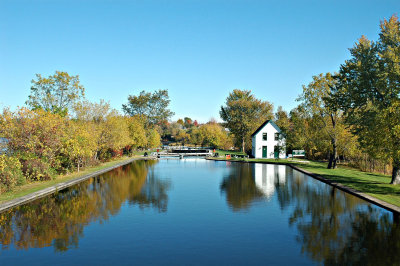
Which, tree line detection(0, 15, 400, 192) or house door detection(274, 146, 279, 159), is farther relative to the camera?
house door detection(274, 146, 279, 159)

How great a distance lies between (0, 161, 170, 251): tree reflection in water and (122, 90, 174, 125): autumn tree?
2421 inches

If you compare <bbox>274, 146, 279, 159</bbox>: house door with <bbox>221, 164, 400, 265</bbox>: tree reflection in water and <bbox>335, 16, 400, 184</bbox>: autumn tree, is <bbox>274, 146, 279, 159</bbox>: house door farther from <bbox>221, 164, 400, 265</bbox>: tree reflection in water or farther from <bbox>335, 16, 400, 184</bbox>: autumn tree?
<bbox>221, 164, 400, 265</bbox>: tree reflection in water

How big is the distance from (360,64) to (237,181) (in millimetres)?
16049

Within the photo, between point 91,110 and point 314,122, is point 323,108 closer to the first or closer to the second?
point 314,122

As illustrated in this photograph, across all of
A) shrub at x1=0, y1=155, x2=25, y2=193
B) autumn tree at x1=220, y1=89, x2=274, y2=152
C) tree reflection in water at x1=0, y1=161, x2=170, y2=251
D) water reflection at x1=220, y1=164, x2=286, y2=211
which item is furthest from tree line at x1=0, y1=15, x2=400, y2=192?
autumn tree at x1=220, y1=89, x2=274, y2=152

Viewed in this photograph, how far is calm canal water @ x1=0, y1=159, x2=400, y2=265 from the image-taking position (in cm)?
1101

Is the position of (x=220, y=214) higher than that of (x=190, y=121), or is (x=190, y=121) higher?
(x=190, y=121)

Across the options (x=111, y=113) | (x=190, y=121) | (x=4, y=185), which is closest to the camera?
(x=4, y=185)

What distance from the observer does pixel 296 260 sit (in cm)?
1065

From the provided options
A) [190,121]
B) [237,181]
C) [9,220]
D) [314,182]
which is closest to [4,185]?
[9,220]

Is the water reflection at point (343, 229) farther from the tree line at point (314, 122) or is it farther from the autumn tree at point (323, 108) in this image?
the autumn tree at point (323, 108)

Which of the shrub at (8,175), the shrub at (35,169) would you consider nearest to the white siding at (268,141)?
the shrub at (35,169)

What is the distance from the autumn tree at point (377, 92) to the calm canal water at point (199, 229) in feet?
18.0

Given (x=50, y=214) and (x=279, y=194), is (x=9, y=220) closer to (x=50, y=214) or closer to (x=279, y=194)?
(x=50, y=214)
